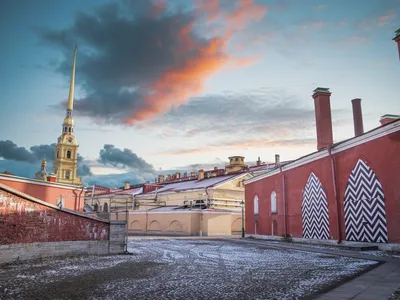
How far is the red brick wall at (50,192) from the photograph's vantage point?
106 feet

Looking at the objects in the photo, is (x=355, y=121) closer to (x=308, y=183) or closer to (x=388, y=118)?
(x=388, y=118)

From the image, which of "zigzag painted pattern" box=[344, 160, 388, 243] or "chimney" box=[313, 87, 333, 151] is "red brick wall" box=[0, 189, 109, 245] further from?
"chimney" box=[313, 87, 333, 151]

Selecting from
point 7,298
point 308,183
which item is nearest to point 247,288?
point 7,298

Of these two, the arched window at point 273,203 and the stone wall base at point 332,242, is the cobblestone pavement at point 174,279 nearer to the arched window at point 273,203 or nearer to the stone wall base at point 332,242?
the stone wall base at point 332,242

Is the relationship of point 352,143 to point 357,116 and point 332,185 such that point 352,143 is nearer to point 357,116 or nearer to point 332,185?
point 332,185

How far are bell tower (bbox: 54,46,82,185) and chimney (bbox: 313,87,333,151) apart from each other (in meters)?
81.2

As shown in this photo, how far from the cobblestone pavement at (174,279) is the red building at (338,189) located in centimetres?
525

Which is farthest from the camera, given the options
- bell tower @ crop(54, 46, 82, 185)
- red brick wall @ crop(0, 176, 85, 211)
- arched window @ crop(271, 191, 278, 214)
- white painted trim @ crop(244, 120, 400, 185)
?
bell tower @ crop(54, 46, 82, 185)

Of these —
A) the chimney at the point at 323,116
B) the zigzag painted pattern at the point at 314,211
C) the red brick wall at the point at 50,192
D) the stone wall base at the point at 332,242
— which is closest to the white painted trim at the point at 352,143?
the zigzag painted pattern at the point at 314,211

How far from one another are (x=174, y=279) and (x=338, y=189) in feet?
46.3

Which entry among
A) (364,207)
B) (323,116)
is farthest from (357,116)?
(364,207)

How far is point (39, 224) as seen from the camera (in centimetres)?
1398

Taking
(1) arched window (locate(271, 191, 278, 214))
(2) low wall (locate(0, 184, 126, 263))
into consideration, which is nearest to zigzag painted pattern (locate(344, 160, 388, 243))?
(1) arched window (locate(271, 191, 278, 214))

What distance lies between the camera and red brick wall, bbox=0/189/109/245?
41.7 feet
